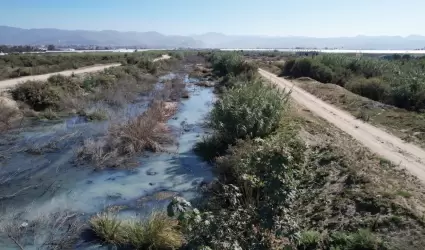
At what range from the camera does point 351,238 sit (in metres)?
9.12

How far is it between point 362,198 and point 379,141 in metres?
7.44

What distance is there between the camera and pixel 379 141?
17.7 m

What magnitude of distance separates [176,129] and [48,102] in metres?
12.1

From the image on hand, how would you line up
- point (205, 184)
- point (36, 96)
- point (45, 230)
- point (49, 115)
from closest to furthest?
point (45, 230)
point (205, 184)
point (49, 115)
point (36, 96)

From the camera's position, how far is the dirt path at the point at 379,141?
46.8 feet

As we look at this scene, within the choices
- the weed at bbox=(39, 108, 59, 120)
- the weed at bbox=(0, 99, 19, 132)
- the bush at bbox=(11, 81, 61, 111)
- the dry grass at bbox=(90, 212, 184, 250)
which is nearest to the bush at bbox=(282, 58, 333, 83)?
the bush at bbox=(11, 81, 61, 111)

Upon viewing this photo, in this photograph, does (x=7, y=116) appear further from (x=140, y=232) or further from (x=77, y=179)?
(x=140, y=232)

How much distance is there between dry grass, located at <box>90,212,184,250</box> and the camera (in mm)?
10312

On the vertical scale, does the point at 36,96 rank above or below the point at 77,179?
above

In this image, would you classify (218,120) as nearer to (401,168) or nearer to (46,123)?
(401,168)

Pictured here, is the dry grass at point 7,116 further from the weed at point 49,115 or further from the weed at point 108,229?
the weed at point 108,229

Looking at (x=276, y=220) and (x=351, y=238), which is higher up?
(x=276, y=220)

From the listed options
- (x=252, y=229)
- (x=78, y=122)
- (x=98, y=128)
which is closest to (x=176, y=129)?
(x=98, y=128)

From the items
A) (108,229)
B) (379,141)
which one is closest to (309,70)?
(379,141)
